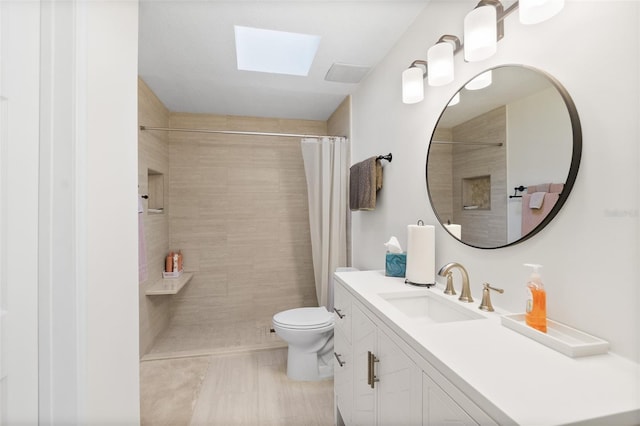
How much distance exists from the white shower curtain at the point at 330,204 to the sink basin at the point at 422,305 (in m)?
1.43

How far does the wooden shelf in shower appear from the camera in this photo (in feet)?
8.29

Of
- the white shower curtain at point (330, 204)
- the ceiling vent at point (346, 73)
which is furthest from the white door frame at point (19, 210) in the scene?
the white shower curtain at point (330, 204)

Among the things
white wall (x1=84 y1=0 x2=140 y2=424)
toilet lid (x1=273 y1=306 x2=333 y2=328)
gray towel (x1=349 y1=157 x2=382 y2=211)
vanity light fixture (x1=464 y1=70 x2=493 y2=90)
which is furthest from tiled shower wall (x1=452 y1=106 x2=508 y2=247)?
white wall (x1=84 y1=0 x2=140 y2=424)

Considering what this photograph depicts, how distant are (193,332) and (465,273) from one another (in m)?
2.84

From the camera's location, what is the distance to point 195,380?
211 cm

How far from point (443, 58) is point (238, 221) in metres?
2.63

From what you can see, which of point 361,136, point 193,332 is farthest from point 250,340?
point 361,136

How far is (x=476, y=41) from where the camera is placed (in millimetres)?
1052

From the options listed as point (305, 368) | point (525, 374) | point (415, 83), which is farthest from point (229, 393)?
point (415, 83)

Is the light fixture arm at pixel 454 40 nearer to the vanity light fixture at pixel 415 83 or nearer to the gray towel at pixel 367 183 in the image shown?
the vanity light fixture at pixel 415 83

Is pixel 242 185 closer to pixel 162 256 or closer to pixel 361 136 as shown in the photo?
pixel 162 256

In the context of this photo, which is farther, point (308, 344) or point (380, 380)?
point (308, 344)

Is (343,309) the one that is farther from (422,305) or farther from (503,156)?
(503,156)

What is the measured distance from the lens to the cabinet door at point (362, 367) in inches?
44.5
